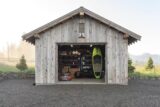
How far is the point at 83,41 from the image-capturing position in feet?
59.4

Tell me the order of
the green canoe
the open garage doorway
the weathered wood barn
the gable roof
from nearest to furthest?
the gable roof
the weathered wood barn
the green canoe
the open garage doorway

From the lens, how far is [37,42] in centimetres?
1817

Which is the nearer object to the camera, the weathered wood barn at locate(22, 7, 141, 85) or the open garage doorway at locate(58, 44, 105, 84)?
the weathered wood barn at locate(22, 7, 141, 85)

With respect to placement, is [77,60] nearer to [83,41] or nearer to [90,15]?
[83,41]

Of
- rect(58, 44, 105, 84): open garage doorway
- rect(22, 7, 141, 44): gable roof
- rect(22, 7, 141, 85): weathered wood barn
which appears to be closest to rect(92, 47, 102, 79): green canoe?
→ rect(58, 44, 105, 84): open garage doorway

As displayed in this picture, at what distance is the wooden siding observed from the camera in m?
18.1

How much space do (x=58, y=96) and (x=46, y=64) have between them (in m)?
5.45

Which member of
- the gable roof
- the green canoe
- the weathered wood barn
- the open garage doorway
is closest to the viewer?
the gable roof

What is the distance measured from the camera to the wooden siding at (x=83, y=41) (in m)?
18.1

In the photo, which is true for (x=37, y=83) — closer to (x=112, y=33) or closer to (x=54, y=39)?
(x=54, y=39)

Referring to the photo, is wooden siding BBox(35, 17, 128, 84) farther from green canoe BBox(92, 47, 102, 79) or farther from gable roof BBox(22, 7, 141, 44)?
green canoe BBox(92, 47, 102, 79)

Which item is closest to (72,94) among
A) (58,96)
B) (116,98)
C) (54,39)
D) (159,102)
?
(58,96)

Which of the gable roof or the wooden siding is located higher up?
the gable roof

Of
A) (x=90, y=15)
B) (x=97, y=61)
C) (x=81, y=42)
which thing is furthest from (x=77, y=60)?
(x=90, y=15)
